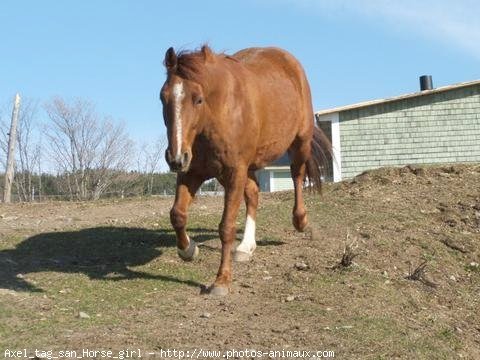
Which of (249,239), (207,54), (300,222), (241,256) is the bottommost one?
(241,256)

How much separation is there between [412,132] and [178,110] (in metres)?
16.3

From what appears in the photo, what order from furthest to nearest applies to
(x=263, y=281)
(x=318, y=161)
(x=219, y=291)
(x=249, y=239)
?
(x=318, y=161), (x=249, y=239), (x=263, y=281), (x=219, y=291)

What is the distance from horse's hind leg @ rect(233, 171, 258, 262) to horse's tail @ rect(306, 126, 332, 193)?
114 cm

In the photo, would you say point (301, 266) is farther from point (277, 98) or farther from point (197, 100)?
point (197, 100)

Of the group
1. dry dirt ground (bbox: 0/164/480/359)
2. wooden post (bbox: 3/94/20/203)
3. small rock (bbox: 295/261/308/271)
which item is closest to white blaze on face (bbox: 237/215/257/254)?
dry dirt ground (bbox: 0/164/480/359)

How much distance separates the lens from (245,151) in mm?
5648

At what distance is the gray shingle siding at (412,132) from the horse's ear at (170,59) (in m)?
15.3

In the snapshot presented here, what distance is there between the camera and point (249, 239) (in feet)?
21.8

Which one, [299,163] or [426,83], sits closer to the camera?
[299,163]

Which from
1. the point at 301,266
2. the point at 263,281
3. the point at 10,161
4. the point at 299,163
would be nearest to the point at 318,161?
the point at 299,163

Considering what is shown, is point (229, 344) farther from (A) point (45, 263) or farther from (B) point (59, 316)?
(A) point (45, 263)

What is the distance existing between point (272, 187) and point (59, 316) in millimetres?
20985

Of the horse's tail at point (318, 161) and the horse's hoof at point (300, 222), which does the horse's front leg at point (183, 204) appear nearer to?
the horse's hoof at point (300, 222)

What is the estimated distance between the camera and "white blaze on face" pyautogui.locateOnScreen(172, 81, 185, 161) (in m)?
4.72
